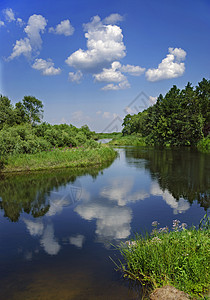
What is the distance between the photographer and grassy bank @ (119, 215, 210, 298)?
4418 mm

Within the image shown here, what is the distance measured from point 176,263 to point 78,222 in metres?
5.31

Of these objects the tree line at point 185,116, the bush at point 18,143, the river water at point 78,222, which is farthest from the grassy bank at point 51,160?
the tree line at point 185,116

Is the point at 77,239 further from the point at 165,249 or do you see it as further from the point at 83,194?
the point at 83,194

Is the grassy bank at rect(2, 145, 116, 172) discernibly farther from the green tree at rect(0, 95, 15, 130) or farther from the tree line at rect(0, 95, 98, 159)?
the green tree at rect(0, 95, 15, 130)

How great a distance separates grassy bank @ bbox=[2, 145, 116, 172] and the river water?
5.66 ft

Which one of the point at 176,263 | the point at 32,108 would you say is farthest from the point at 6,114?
the point at 176,263

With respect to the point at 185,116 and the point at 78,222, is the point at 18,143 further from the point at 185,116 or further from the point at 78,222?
the point at 185,116

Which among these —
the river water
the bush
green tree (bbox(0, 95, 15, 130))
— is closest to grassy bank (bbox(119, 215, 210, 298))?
the river water

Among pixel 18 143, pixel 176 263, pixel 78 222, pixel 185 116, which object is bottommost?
pixel 78 222

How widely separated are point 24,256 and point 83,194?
6.74m

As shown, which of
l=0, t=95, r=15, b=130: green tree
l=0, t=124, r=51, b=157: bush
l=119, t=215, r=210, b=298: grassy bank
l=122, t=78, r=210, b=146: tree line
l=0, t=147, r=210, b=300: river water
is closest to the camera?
l=119, t=215, r=210, b=298: grassy bank

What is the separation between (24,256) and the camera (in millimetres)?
6684

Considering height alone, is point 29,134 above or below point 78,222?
above

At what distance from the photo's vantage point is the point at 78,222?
30.2ft
